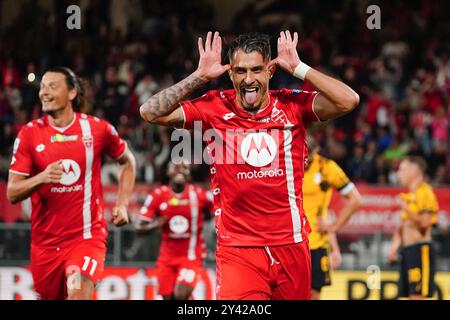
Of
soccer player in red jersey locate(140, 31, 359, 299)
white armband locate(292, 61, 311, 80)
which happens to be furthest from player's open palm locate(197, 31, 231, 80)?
white armband locate(292, 61, 311, 80)

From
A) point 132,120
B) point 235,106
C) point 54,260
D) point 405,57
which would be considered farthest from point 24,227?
point 405,57

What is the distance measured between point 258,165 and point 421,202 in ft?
20.0

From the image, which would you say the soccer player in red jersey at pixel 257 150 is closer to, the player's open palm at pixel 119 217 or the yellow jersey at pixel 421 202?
the player's open palm at pixel 119 217

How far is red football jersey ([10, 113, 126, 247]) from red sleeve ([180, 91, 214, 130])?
69.7 inches

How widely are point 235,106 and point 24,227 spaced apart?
24.1 ft

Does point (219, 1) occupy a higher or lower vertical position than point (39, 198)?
Result: higher

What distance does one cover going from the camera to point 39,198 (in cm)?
779

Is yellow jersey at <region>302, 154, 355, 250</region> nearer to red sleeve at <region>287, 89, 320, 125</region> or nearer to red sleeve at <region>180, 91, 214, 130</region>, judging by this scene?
red sleeve at <region>287, 89, 320, 125</region>

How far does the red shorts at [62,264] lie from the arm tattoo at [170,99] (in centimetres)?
196

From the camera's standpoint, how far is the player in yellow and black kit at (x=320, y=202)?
1048 centimetres

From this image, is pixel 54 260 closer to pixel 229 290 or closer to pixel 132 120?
pixel 229 290

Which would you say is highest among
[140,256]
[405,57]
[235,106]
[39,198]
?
[405,57]

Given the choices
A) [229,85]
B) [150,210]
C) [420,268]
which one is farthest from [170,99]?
[229,85]

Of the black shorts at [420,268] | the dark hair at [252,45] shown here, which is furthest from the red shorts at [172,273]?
the dark hair at [252,45]
